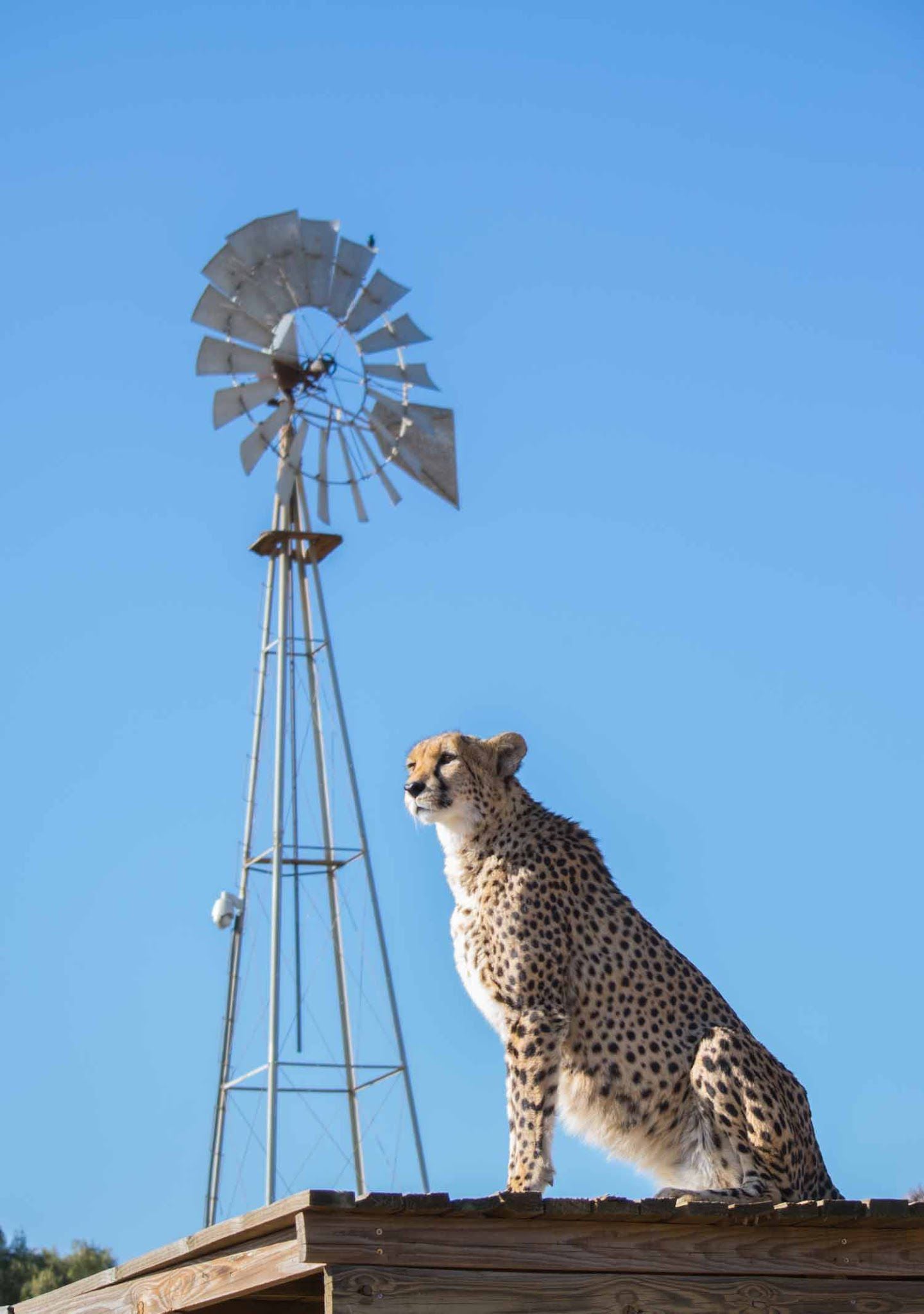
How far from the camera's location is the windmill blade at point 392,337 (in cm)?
2364

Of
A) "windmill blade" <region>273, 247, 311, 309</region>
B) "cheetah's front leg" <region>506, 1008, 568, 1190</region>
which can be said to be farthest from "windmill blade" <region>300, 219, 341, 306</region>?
"cheetah's front leg" <region>506, 1008, 568, 1190</region>

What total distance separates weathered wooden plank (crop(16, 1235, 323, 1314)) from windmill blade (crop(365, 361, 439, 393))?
52.0 feet

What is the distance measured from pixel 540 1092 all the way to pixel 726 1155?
2.82 feet

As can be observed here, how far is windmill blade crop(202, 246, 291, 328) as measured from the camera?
22.7 metres

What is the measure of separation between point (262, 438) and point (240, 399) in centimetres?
51

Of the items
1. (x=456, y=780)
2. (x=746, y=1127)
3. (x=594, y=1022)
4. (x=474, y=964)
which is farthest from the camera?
(x=456, y=780)

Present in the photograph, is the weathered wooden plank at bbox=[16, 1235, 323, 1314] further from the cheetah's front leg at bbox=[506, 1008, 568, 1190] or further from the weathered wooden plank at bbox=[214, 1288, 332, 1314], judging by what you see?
the cheetah's front leg at bbox=[506, 1008, 568, 1190]

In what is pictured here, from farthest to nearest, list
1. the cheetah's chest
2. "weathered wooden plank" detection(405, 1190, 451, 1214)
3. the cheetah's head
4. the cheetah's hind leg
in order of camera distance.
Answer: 1. the cheetah's head
2. the cheetah's chest
3. the cheetah's hind leg
4. "weathered wooden plank" detection(405, 1190, 451, 1214)

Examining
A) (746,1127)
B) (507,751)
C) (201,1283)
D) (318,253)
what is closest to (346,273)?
(318,253)

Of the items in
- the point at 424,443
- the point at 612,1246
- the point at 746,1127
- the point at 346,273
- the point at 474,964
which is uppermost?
the point at 346,273

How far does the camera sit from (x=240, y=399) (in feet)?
77.0

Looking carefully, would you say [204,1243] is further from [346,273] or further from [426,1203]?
[346,273]

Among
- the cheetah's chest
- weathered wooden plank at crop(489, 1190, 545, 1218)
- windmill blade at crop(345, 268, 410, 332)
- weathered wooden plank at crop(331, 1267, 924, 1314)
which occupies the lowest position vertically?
weathered wooden plank at crop(331, 1267, 924, 1314)

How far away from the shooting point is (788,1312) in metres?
7.64
